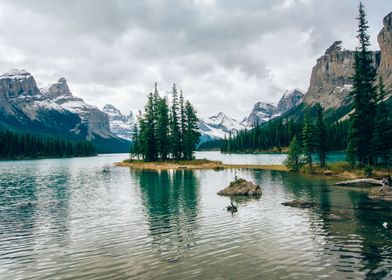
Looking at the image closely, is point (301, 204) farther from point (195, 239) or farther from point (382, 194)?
point (195, 239)

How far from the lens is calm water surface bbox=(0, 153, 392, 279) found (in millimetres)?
18859

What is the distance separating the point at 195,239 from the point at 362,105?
59202 mm

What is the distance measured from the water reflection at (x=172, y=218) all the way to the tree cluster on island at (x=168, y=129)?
66.1 m

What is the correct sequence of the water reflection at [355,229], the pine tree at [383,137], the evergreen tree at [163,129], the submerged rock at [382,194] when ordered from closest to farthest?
the water reflection at [355,229] → the submerged rock at [382,194] → the pine tree at [383,137] → the evergreen tree at [163,129]

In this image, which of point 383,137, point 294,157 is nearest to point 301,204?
point 383,137

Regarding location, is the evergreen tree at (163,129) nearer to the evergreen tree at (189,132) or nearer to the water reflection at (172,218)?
the evergreen tree at (189,132)

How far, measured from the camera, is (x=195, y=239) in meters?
25.4

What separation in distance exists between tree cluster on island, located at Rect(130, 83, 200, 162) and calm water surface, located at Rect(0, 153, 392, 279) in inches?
3067

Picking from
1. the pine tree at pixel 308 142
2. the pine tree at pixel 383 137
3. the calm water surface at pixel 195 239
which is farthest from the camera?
the pine tree at pixel 308 142

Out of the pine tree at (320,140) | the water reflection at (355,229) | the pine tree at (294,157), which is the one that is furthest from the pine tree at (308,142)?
the water reflection at (355,229)

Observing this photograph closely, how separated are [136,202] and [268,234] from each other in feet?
71.0

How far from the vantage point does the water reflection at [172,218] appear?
76.2 ft

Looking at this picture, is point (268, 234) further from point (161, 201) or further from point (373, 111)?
point (373, 111)

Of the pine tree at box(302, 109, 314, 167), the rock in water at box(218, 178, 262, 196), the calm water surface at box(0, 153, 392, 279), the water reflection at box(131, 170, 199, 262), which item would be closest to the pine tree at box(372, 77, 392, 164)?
the pine tree at box(302, 109, 314, 167)
